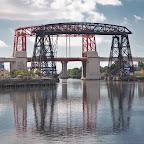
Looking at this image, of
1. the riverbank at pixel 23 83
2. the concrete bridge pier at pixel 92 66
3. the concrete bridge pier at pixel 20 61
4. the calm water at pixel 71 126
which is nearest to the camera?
the calm water at pixel 71 126

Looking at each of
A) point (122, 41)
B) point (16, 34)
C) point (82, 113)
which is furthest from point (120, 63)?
point (82, 113)

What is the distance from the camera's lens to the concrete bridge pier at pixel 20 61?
149 meters

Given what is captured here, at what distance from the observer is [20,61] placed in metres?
151

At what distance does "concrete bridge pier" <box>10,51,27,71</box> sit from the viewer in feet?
490

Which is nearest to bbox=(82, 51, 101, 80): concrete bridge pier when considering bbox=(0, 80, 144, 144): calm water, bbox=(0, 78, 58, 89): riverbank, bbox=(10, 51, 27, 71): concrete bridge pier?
bbox=(10, 51, 27, 71): concrete bridge pier

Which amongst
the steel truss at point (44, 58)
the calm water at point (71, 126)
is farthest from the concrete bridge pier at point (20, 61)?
the calm water at point (71, 126)

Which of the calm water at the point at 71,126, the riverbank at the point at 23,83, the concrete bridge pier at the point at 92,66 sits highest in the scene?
the concrete bridge pier at the point at 92,66

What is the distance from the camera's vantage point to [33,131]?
27641 millimetres

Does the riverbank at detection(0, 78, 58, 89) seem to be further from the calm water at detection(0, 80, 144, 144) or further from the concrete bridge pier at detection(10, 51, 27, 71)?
the concrete bridge pier at detection(10, 51, 27, 71)

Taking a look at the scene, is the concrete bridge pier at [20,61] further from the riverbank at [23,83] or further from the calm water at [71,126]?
the calm water at [71,126]

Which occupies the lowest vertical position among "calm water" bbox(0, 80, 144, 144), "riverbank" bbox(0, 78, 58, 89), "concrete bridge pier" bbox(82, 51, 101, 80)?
"calm water" bbox(0, 80, 144, 144)

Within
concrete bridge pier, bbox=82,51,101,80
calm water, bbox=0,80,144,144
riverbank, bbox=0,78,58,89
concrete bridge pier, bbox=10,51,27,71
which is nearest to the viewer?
calm water, bbox=0,80,144,144

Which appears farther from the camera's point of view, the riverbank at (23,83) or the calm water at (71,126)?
the riverbank at (23,83)

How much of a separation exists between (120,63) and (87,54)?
2755cm
